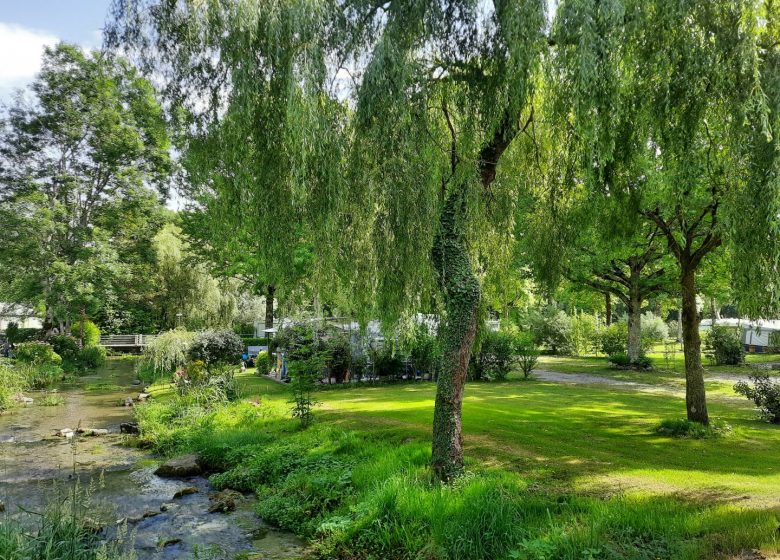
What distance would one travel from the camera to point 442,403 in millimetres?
6770

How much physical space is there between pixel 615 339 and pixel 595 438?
19763 millimetres

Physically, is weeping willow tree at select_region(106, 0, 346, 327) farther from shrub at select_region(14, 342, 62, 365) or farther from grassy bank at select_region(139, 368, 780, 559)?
shrub at select_region(14, 342, 62, 365)

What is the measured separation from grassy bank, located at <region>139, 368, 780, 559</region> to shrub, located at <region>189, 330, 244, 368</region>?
428 cm

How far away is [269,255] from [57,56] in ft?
81.5

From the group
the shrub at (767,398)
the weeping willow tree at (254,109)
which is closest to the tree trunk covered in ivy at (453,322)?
the weeping willow tree at (254,109)

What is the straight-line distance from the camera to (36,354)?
21.5m

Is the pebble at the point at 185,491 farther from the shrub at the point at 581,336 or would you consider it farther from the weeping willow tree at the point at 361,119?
the shrub at the point at 581,336

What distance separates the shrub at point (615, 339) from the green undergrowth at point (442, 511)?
21020mm

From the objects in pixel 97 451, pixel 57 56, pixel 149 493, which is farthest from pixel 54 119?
pixel 149 493

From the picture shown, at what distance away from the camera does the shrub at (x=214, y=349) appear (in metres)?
17.1

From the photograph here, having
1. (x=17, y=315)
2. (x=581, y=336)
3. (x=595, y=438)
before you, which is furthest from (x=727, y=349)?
(x=17, y=315)

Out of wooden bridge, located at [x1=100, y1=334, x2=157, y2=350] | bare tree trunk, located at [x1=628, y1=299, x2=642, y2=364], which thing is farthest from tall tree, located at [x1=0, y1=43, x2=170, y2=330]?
bare tree trunk, located at [x1=628, y1=299, x2=642, y2=364]

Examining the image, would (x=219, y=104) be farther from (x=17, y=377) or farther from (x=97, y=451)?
(x=17, y=377)

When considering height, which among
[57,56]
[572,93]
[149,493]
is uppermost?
[57,56]
